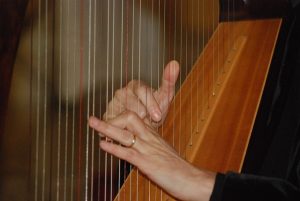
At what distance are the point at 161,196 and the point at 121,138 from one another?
214mm

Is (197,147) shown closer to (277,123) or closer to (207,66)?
(277,123)

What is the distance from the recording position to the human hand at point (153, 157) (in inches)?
32.2

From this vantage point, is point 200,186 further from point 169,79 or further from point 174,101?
point 174,101

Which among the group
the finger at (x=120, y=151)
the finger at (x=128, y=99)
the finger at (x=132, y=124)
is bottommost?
the finger at (x=120, y=151)

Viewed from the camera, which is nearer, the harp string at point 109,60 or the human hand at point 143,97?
the human hand at point 143,97

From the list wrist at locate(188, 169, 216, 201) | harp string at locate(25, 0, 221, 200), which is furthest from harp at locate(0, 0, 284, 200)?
wrist at locate(188, 169, 216, 201)

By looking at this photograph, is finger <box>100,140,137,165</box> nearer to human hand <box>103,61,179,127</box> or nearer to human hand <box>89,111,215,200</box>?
human hand <box>89,111,215,200</box>

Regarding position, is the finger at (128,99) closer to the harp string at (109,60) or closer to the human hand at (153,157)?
the harp string at (109,60)

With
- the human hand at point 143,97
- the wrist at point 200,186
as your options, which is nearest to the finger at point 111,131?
the wrist at point 200,186

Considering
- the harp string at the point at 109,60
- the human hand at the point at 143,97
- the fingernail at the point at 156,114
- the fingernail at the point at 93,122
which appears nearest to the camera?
the fingernail at the point at 93,122

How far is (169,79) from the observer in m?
1.10

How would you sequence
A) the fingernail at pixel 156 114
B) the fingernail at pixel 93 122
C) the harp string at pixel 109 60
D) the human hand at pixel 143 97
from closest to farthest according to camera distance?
the fingernail at pixel 93 122 → the fingernail at pixel 156 114 → the human hand at pixel 143 97 → the harp string at pixel 109 60

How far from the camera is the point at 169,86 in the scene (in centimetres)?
112

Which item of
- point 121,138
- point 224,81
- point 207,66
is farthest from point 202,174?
point 207,66
